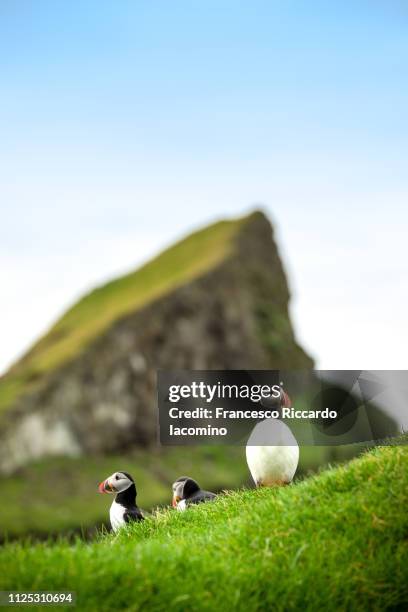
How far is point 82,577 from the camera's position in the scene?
598 cm

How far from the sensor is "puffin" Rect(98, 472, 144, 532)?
29.6 ft

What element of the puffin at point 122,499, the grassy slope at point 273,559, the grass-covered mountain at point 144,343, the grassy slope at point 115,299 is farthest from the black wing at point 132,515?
the grassy slope at point 115,299

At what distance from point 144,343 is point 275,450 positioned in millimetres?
17238

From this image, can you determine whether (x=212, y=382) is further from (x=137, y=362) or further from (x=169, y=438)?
(x=137, y=362)

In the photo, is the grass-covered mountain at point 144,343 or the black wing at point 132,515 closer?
the black wing at point 132,515

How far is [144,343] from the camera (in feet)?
85.3

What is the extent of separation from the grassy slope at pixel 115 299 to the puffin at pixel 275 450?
15.1 m

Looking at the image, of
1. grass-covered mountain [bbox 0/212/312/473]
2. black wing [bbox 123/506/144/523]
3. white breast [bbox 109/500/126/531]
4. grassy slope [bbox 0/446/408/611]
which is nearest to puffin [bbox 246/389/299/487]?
grassy slope [bbox 0/446/408/611]

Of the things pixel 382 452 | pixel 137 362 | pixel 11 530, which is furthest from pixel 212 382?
pixel 137 362

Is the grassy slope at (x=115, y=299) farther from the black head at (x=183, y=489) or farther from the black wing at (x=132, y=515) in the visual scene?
the black wing at (x=132, y=515)

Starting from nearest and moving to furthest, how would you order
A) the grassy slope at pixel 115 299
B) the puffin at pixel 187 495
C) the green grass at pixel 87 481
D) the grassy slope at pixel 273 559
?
the grassy slope at pixel 273 559, the puffin at pixel 187 495, the green grass at pixel 87 481, the grassy slope at pixel 115 299

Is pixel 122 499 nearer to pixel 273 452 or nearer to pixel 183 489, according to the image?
pixel 183 489

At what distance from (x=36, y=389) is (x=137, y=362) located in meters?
3.84

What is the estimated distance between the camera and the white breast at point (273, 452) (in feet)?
29.5
